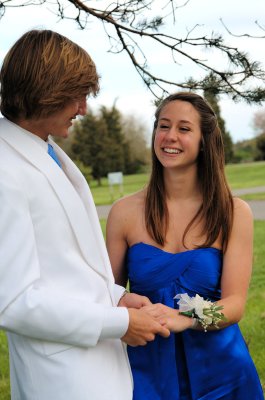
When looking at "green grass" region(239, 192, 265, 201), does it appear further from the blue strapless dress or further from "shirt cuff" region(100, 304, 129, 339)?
"shirt cuff" region(100, 304, 129, 339)

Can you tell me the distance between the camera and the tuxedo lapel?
1.92m

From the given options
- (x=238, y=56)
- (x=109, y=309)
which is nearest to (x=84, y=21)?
(x=238, y=56)

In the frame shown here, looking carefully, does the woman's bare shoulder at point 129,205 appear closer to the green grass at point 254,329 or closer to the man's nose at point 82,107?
the man's nose at point 82,107

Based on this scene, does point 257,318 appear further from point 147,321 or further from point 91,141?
point 91,141

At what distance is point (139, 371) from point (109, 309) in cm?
94

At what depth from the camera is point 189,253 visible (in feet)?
9.21

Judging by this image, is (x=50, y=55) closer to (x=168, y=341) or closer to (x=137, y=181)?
(x=168, y=341)

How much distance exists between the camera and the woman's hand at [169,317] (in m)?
2.38

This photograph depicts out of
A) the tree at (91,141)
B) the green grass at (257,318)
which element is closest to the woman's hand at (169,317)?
the green grass at (257,318)

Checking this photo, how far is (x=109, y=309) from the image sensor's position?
1.93 meters

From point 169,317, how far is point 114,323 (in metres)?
0.58

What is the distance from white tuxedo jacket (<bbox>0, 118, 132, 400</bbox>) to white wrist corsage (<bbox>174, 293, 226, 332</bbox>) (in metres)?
0.54

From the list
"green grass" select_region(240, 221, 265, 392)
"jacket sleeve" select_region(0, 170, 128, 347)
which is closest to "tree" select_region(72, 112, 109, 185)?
"green grass" select_region(240, 221, 265, 392)

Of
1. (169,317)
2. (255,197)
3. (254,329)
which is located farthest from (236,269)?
(255,197)
